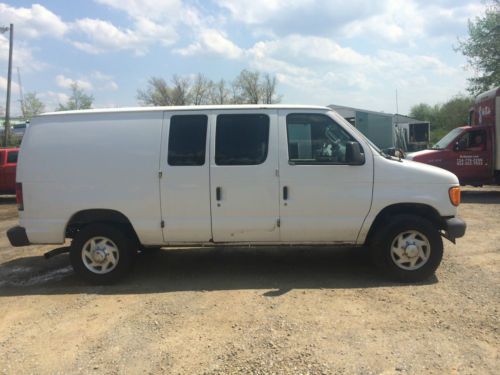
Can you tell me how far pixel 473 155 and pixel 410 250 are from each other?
9197 mm

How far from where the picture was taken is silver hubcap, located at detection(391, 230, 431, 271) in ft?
17.5

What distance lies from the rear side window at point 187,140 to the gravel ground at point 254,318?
157 centimetres

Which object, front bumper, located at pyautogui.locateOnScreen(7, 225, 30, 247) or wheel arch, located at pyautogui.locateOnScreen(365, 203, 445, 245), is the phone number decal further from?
front bumper, located at pyautogui.locateOnScreen(7, 225, 30, 247)

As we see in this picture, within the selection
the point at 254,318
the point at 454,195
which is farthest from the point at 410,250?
the point at 254,318

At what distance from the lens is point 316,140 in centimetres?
536

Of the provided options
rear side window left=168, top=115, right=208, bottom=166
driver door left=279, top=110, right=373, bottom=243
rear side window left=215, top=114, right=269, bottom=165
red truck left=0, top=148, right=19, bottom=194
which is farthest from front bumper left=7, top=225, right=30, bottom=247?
red truck left=0, top=148, right=19, bottom=194

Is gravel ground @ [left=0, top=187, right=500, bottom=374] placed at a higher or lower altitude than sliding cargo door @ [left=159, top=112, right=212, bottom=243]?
lower

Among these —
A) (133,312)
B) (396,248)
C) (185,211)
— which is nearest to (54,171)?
(185,211)

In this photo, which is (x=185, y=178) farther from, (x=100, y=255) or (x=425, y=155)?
(x=425, y=155)

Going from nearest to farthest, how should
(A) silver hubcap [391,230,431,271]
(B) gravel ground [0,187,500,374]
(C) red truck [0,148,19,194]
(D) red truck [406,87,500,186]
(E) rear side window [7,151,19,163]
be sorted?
(B) gravel ground [0,187,500,374] → (A) silver hubcap [391,230,431,271] → (D) red truck [406,87,500,186] → (C) red truck [0,148,19,194] → (E) rear side window [7,151,19,163]

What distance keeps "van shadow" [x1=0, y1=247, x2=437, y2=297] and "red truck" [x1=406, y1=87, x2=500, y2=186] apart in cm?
758

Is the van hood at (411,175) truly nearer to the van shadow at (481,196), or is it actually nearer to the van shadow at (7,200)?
the van shadow at (481,196)

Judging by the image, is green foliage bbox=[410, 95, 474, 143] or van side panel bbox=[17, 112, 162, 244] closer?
van side panel bbox=[17, 112, 162, 244]

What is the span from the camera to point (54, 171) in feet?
17.8
